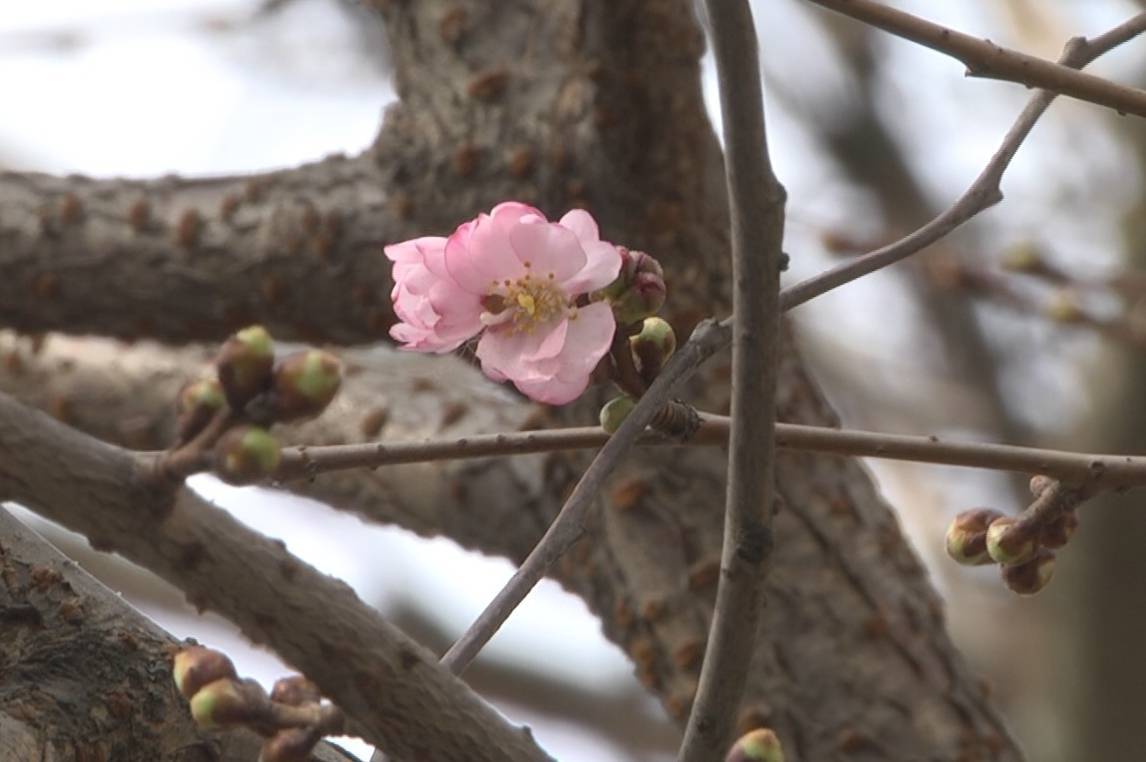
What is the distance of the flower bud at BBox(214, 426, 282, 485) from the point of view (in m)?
0.58

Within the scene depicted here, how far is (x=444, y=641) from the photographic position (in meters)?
3.22

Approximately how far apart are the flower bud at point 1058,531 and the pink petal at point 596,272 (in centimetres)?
27

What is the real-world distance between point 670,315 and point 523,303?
707 mm

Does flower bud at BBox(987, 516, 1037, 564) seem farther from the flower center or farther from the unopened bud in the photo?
the unopened bud

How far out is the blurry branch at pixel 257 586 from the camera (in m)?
0.57

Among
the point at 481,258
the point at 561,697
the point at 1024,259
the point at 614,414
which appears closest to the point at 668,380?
the point at 614,414

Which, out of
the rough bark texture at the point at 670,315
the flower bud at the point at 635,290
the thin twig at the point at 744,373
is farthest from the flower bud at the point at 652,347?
the rough bark texture at the point at 670,315

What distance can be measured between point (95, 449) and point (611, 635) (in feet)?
3.74

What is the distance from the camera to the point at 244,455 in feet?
1.92

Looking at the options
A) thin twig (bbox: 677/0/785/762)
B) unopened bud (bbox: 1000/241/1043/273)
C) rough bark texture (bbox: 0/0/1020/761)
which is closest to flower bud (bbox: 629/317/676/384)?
thin twig (bbox: 677/0/785/762)

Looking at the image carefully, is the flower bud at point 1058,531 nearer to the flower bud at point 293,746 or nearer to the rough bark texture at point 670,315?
the flower bud at point 293,746

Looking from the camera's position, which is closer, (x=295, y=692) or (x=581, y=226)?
(x=295, y=692)

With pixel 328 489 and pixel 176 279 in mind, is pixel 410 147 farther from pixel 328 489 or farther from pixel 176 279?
pixel 328 489

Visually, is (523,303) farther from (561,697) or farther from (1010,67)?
(561,697)
